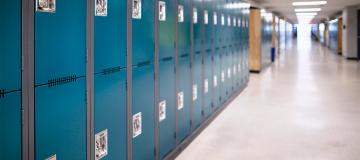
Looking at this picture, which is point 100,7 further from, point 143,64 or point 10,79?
point 10,79

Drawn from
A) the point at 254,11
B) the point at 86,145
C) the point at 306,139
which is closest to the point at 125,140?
the point at 86,145

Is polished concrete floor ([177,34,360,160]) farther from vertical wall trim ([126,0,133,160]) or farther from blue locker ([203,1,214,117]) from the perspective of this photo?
vertical wall trim ([126,0,133,160])

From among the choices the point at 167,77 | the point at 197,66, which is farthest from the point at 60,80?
the point at 197,66

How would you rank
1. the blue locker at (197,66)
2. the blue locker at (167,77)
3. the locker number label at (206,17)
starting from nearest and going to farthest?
the blue locker at (167,77), the blue locker at (197,66), the locker number label at (206,17)

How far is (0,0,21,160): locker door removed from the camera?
1.82 metres

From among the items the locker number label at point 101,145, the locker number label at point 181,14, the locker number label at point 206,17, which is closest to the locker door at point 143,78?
the locker number label at point 101,145

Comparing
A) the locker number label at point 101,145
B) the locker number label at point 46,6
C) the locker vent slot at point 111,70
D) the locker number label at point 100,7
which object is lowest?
the locker number label at point 101,145

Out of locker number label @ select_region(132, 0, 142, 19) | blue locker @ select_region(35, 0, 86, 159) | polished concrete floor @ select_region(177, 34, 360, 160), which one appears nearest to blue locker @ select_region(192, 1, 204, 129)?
polished concrete floor @ select_region(177, 34, 360, 160)

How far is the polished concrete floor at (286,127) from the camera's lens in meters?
4.57

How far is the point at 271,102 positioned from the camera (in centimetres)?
809

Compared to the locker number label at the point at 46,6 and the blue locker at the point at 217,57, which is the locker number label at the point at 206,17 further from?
the locker number label at the point at 46,6

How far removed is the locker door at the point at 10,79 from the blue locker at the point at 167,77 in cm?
210

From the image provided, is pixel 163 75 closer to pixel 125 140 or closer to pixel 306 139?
pixel 125 140

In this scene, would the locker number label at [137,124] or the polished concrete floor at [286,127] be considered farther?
the polished concrete floor at [286,127]
